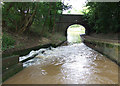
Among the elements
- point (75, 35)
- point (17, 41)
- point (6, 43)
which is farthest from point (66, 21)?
point (6, 43)

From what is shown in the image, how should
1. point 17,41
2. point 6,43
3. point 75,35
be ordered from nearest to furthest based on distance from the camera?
point 6,43 < point 17,41 < point 75,35

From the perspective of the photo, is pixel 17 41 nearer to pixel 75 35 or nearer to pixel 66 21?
pixel 66 21

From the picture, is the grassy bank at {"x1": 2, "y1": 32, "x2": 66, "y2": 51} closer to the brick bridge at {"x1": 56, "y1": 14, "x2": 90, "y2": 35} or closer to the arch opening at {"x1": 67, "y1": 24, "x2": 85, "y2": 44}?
the arch opening at {"x1": 67, "y1": 24, "x2": 85, "y2": 44}

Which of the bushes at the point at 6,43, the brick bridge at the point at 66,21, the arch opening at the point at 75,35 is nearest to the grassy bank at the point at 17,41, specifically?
the bushes at the point at 6,43

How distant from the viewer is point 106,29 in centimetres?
1406

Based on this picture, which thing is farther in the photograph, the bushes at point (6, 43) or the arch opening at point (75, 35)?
the arch opening at point (75, 35)

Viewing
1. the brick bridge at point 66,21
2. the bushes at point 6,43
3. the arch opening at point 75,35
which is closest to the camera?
the bushes at point 6,43

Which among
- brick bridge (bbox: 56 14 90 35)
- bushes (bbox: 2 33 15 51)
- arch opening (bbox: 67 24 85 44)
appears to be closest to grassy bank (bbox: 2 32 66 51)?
bushes (bbox: 2 33 15 51)

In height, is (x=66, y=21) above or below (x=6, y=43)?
above

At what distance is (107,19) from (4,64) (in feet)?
42.1

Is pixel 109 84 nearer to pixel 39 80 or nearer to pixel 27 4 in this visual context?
pixel 39 80

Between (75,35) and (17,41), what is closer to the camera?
(17,41)

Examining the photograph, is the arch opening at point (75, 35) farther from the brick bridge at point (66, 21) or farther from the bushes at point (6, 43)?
the bushes at point (6, 43)

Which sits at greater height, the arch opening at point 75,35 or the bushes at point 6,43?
the bushes at point 6,43
